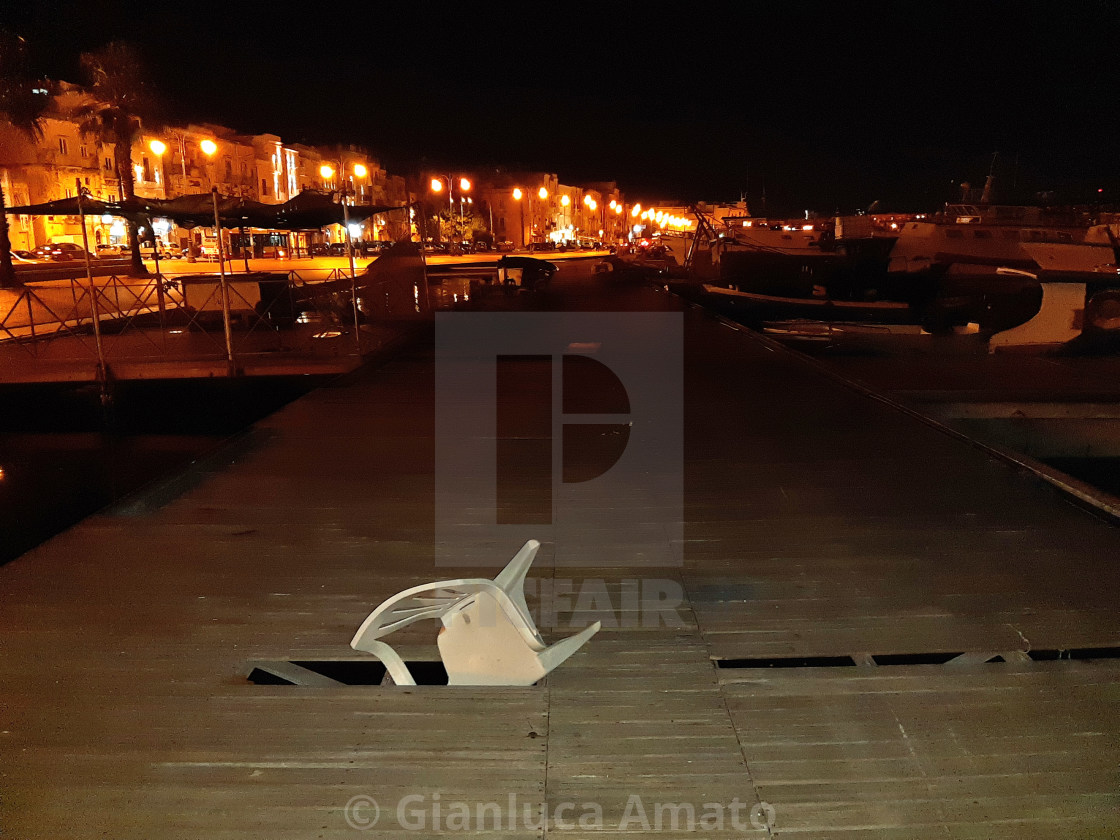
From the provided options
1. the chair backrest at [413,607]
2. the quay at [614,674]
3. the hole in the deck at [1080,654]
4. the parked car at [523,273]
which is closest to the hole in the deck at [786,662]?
the quay at [614,674]

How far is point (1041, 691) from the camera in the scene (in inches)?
130

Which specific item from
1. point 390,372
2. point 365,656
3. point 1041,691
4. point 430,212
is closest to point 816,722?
point 1041,691

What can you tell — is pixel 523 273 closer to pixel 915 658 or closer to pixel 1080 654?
pixel 915 658

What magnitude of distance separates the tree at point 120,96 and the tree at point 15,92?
3678mm

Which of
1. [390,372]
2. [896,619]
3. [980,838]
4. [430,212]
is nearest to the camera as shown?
[980,838]

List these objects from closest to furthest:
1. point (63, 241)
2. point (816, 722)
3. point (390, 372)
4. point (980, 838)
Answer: point (980, 838) < point (816, 722) < point (390, 372) < point (63, 241)

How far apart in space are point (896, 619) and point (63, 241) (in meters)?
52.8

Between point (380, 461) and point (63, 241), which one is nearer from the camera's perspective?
point (380, 461)

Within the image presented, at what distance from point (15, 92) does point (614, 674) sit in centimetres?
3156

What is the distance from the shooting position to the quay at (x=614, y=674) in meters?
2.69

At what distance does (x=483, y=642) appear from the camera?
3480 millimetres

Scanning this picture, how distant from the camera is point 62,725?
3.13m

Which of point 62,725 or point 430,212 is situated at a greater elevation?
point 430,212

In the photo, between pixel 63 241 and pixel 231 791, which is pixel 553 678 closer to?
pixel 231 791
